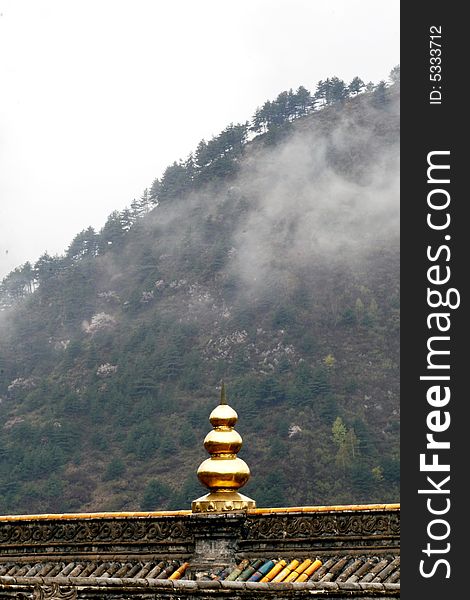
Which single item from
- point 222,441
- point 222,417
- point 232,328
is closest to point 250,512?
point 222,441

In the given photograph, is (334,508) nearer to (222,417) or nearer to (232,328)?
(222,417)

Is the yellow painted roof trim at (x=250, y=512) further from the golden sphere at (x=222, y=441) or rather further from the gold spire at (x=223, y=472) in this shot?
the golden sphere at (x=222, y=441)

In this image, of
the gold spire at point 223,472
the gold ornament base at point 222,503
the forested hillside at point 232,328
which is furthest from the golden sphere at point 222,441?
the forested hillside at point 232,328

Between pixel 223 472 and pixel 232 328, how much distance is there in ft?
376

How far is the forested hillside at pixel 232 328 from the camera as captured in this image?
106562 millimetres

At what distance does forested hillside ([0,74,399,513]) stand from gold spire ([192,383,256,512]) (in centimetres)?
7607

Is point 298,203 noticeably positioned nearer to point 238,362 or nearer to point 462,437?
point 238,362

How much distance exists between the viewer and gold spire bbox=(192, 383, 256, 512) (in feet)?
48.0

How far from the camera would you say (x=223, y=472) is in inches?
577

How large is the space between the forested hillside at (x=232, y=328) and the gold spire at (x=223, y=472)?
76068mm

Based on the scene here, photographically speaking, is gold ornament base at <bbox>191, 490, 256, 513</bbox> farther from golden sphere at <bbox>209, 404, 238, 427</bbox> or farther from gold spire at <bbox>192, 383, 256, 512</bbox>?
golden sphere at <bbox>209, 404, 238, 427</bbox>

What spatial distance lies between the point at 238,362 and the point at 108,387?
10538mm

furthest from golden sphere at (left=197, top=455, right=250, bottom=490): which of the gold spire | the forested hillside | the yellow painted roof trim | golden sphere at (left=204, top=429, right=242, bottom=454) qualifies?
the forested hillside

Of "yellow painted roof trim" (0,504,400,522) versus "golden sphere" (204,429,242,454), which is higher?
"golden sphere" (204,429,242,454)
